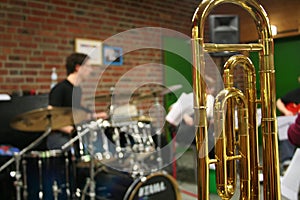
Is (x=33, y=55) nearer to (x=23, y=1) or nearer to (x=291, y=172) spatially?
(x=23, y=1)

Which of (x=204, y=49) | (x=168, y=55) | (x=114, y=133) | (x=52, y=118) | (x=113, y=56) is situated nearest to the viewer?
(x=204, y=49)

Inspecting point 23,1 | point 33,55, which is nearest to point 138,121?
point 33,55

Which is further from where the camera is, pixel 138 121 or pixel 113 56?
pixel 113 56

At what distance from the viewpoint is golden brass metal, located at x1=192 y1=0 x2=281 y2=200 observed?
1.83 feet

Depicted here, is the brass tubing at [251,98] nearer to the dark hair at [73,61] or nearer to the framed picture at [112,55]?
the dark hair at [73,61]

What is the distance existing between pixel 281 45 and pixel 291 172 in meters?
3.59

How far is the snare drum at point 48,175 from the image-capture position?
205cm

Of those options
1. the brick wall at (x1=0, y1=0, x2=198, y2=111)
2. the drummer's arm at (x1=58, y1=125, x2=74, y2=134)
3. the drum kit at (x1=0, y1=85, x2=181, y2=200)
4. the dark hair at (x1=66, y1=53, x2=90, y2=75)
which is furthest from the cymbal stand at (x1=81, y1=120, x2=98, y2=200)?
the brick wall at (x1=0, y1=0, x2=198, y2=111)

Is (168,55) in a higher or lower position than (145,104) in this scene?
higher

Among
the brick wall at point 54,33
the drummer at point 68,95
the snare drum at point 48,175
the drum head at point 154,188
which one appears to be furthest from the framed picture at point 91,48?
the drum head at point 154,188

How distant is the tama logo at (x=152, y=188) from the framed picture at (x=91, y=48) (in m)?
1.88

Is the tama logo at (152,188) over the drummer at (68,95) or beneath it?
beneath

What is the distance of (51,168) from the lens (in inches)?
81.7

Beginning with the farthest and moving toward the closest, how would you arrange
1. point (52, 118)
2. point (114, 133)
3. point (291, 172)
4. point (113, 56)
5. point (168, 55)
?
1. point (168, 55)
2. point (113, 56)
3. point (114, 133)
4. point (52, 118)
5. point (291, 172)
